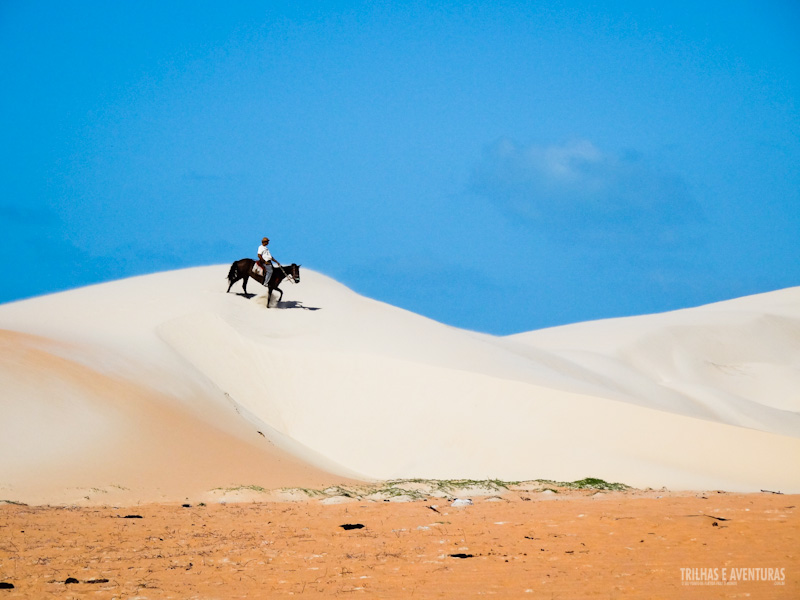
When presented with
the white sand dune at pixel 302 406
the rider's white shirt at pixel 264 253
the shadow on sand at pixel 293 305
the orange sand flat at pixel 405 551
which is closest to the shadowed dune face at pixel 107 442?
the white sand dune at pixel 302 406

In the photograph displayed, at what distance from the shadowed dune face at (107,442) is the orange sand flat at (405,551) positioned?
150cm

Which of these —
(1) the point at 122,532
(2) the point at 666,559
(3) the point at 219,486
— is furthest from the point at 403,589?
(3) the point at 219,486

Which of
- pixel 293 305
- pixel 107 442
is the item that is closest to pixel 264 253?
pixel 293 305

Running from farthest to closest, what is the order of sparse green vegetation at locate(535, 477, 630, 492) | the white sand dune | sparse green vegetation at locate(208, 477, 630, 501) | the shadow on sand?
the shadow on sand < sparse green vegetation at locate(535, 477, 630, 492) < the white sand dune < sparse green vegetation at locate(208, 477, 630, 501)

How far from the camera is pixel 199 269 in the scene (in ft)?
100

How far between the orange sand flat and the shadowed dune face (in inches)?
59.0

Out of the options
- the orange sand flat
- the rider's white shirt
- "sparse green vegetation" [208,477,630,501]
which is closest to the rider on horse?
the rider's white shirt

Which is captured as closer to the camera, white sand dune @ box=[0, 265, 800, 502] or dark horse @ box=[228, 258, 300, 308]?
white sand dune @ box=[0, 265, 800, 502]

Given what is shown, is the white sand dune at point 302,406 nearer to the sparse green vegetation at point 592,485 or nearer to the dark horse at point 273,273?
the dark horse at point 273,273

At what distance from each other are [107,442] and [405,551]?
740cm

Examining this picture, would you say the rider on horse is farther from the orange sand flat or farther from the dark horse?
the orange sand flat

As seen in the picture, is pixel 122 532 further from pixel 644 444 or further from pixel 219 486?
pixel 644 444

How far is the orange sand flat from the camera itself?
7.02 m

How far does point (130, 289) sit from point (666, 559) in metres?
22.8
